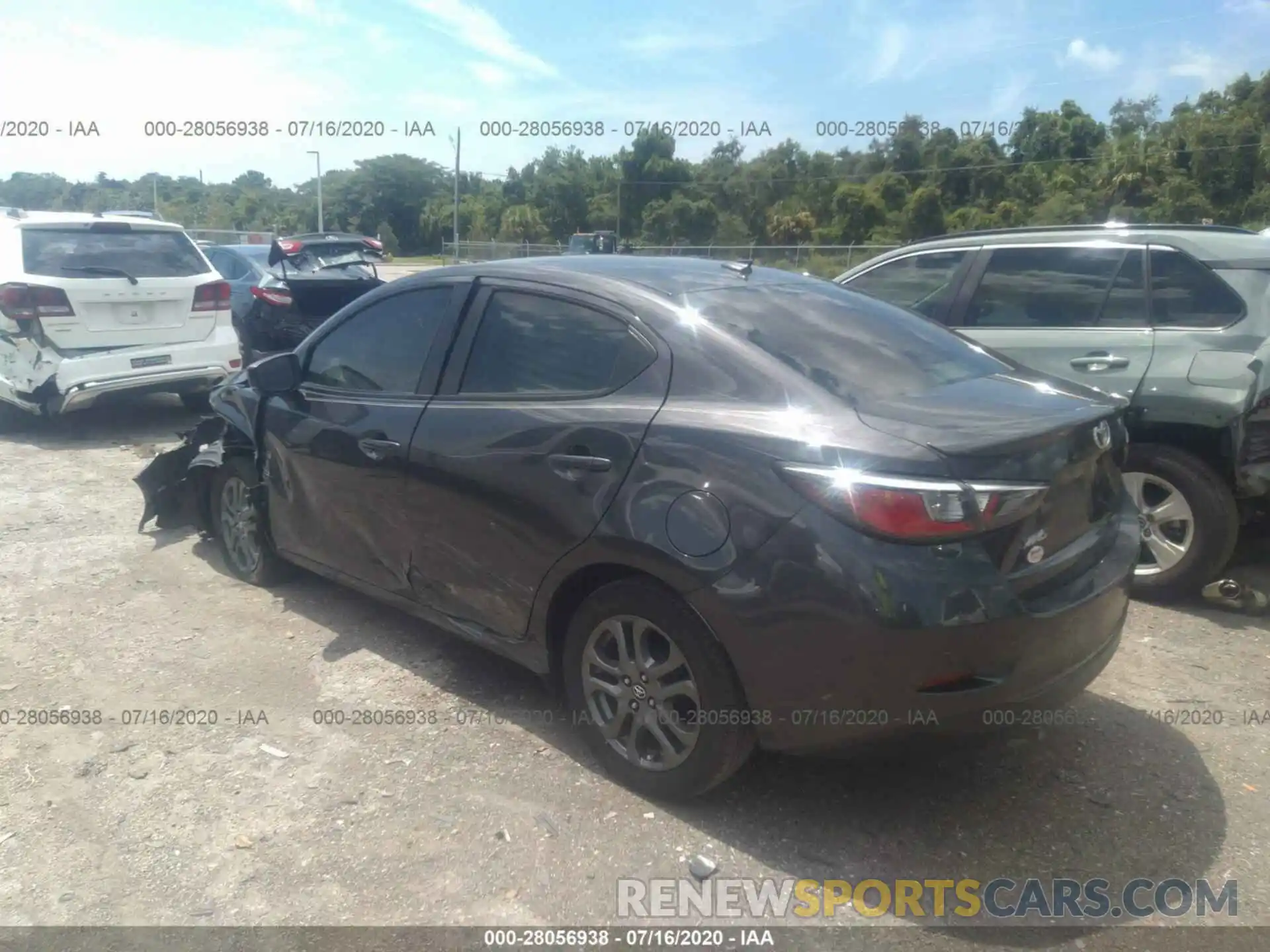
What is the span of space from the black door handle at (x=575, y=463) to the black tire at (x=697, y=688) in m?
0.37

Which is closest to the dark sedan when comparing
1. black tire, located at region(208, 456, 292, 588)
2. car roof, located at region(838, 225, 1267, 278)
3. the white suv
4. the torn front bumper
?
black tire, located at region(208, 456, 292, 588)

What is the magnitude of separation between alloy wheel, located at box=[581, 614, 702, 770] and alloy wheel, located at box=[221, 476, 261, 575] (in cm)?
241

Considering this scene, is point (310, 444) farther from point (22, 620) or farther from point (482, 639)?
point (22, 620)

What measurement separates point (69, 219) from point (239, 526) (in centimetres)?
467

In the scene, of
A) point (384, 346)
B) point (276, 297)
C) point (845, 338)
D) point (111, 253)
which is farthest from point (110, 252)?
point (845, 338)

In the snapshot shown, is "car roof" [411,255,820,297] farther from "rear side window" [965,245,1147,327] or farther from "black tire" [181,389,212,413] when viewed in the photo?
"black tire" [181,389,212,413]

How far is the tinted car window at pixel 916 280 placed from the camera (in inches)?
227

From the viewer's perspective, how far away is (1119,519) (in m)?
3.27

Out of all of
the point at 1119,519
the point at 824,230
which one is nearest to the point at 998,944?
the point at 1119,519

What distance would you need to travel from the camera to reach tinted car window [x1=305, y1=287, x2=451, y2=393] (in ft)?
13.0

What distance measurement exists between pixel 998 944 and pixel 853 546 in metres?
1.10

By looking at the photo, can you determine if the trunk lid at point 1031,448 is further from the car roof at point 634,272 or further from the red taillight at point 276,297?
the red taillight at point 276,297

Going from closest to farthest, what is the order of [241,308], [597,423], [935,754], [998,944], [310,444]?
[998,944] → [935,754] → [597,423] → [310,444] → [241,308]

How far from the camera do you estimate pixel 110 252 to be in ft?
27.1
